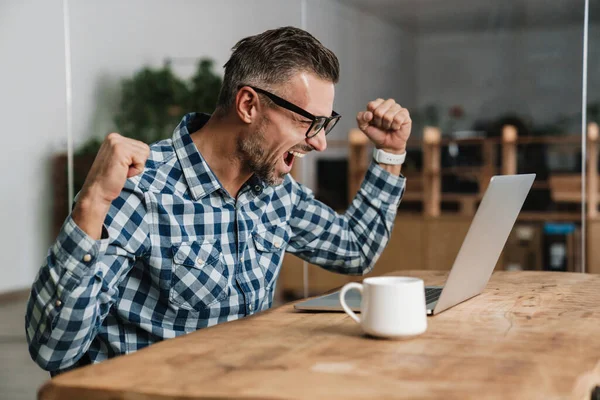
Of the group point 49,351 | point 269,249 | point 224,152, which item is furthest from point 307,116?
point 49,351

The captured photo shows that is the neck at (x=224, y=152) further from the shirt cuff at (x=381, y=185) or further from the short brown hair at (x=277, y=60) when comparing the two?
the shirt cuff at (x=381, y=185)

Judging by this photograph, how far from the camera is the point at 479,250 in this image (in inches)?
54.4

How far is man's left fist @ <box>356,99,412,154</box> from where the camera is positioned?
6.19 feet

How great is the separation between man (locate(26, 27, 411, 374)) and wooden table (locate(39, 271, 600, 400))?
0.25 metres

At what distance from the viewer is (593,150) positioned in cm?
338

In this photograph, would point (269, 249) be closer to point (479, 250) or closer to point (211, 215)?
point (211, 215)

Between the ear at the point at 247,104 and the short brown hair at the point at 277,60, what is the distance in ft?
0.10

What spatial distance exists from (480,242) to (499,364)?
0.40m

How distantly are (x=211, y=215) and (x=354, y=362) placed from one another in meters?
0.68

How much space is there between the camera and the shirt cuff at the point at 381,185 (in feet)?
6.41

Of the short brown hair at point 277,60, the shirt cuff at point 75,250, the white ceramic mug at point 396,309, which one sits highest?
the short brown hair at point 277,60

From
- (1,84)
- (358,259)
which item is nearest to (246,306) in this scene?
(358,259)

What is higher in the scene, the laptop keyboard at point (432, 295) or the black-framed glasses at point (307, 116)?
the black-framed glasses at point (307, 116)

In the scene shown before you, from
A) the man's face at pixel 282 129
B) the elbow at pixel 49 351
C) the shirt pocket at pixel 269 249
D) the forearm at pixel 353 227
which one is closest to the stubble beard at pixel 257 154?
the man's face at pixel 282 129
